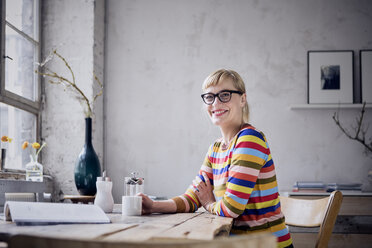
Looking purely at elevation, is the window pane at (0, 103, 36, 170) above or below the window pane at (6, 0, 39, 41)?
below

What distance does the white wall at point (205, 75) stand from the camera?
395 cm

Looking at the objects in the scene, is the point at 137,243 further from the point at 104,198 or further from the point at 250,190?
the point at 104,198

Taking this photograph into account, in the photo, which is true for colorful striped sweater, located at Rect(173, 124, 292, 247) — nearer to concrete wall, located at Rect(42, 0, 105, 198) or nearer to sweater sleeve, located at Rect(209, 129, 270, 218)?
sweater sleeve, located at Rect(209, 129, 270, 218)

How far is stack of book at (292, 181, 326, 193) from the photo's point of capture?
3549 millimetres

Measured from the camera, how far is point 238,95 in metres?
1.94

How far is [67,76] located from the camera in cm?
382

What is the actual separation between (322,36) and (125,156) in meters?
2.09

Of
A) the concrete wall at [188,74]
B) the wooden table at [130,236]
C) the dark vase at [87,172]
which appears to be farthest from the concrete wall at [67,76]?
the wooden table at [130,236]

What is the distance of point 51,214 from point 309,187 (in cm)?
266

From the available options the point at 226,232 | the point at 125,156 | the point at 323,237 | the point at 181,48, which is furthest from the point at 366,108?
the point at 226,232

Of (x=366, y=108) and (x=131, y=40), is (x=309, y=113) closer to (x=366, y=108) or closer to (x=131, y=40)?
(x=366, y=108)

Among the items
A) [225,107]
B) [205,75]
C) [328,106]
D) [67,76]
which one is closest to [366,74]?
[328,106]

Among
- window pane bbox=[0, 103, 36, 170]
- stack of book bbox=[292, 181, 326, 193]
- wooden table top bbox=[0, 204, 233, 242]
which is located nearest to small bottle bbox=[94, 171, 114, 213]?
wooden table top bbox=[0, 204, 233, 242]

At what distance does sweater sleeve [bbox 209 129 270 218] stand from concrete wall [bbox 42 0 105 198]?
7.53 ft
